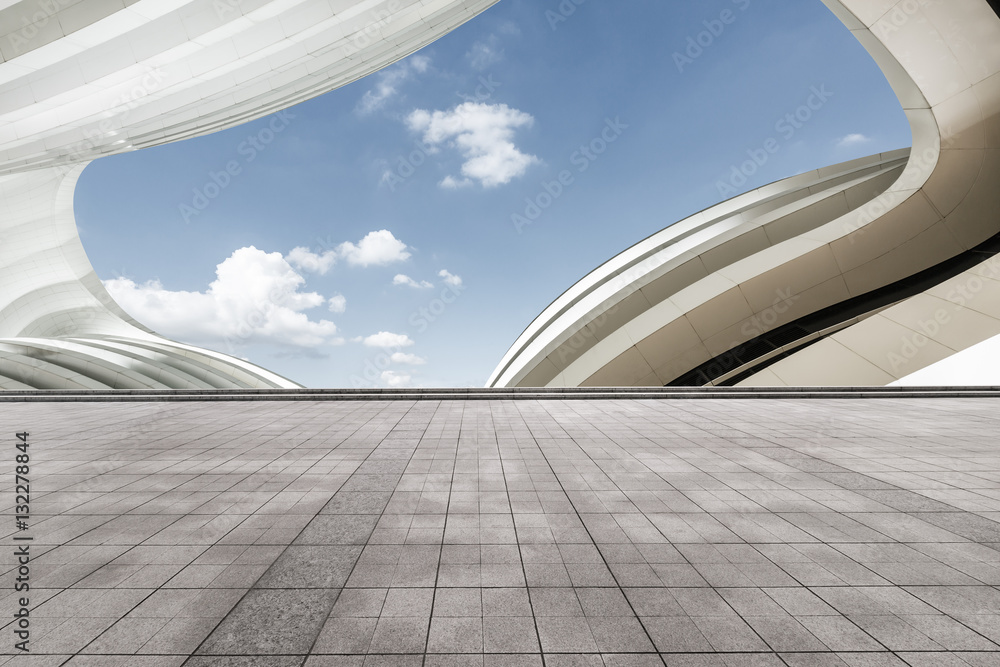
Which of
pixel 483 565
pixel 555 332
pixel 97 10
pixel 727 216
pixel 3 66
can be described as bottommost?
pixel 483 565

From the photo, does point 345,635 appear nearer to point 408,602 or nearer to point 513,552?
point 408,602

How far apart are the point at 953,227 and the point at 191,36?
32016 mm

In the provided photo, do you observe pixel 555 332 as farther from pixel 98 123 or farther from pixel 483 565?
pixel 98 123

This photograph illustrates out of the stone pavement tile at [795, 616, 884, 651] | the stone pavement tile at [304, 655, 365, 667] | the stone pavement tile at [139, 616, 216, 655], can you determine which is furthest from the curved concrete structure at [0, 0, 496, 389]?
the stone pavement tile at [795, 616, 884, 651]

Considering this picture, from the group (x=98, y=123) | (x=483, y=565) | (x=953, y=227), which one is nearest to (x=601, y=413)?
(x=483, y=565)

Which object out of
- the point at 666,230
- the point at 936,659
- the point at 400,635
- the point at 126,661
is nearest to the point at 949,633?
the point at 936,659

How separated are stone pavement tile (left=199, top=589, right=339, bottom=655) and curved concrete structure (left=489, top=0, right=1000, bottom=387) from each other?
Answer: 49.6 feet

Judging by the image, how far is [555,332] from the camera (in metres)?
20.0

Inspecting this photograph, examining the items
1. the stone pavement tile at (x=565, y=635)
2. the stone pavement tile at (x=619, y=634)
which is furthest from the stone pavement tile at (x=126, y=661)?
the stone pavement tile at (x=619, y=634)

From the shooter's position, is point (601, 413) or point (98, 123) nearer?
point (601, 413)

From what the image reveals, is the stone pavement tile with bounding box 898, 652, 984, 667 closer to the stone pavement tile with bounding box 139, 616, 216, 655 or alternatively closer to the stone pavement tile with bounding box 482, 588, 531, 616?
the stone pavement tile with bounding box 482, 588, 531, 616

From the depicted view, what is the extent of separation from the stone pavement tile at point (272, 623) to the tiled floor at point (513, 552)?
0.02m

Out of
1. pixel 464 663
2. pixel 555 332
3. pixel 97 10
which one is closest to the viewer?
pixel 464 663

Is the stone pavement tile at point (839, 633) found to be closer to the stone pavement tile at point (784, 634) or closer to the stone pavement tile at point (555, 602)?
the stone pavement tile at point (784, 634)
